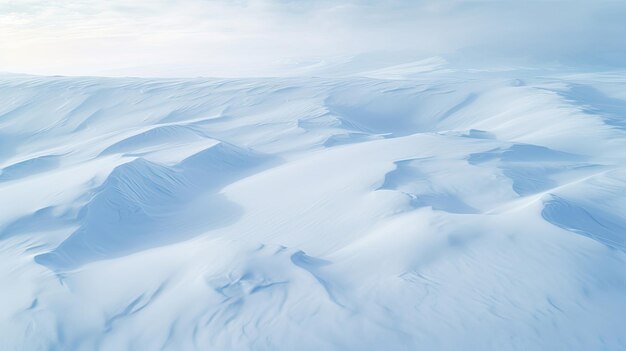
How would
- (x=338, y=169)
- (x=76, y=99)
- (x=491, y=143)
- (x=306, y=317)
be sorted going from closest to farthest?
(x=306, y=317) < (x=338, y=169) < (x=491, y=143) < (x=76, y=99)

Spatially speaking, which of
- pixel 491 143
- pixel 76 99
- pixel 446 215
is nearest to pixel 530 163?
pixel 491 143

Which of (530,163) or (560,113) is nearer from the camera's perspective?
(530,163)

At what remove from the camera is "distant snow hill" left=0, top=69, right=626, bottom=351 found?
4.29m

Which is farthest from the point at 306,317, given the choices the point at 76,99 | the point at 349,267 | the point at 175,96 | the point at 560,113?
the point at 76,99

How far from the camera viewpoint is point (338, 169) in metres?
9.03

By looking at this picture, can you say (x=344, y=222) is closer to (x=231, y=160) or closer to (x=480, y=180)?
(x=480, y=180)

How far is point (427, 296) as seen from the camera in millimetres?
4582

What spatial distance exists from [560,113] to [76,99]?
17119mm

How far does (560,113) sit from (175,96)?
13.8 meters

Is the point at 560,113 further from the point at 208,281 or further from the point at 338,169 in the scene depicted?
the point at 208,281

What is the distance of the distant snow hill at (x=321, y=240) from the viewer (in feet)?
14.1

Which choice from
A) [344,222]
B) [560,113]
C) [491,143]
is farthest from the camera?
[560,113]

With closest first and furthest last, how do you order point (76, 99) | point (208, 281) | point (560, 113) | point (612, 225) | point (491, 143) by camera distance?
1. point (208, 281)
2. point (612, 225)
3. point (491, 143)
4. point (560, 113)
5. point (76, 99)

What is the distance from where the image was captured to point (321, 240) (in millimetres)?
6254
